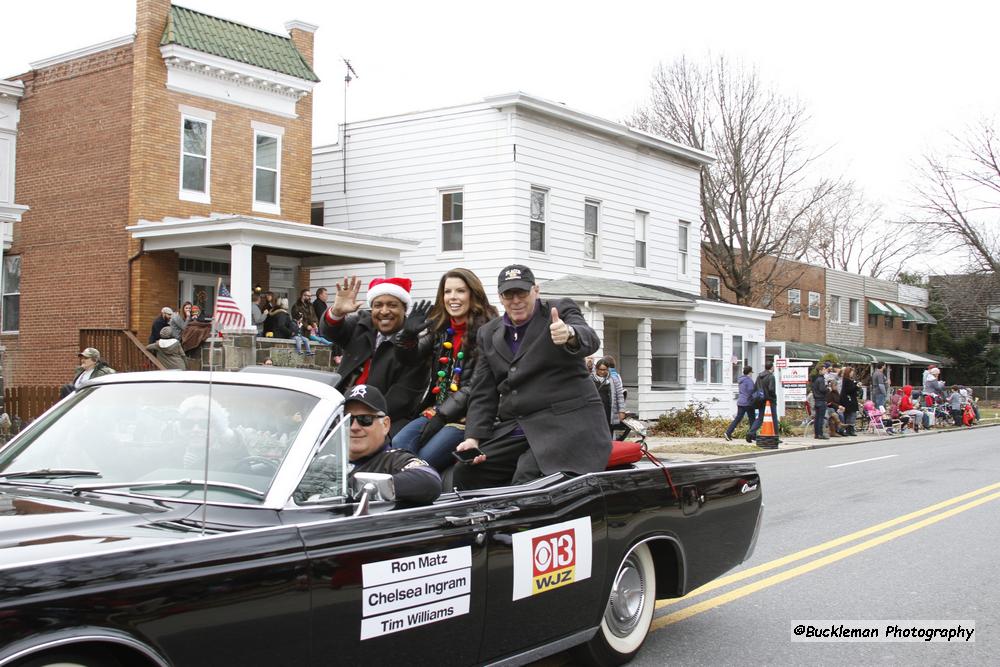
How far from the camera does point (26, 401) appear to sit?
1816 cm

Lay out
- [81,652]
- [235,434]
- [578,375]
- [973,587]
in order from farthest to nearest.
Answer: [973,587], [578,375], [235,434], [81,652]

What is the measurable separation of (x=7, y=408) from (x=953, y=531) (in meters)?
15.7

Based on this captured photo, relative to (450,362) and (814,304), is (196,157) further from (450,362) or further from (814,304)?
(814,304)

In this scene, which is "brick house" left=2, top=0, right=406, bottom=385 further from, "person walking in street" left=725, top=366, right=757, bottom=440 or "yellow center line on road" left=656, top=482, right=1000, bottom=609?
"yellow center line on road" left=656, top=482, right=1000, bottom=609

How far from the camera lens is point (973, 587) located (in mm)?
7305

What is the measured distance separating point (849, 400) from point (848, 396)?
0.43 feet

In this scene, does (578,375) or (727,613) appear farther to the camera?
(727,613)

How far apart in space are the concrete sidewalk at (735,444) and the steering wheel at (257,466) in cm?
1415

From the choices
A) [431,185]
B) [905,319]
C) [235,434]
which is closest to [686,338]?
[431,185]

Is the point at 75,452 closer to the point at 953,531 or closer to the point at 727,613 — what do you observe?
the point at 727,613

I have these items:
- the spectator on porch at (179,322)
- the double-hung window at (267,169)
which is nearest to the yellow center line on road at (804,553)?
the spectator on porch at (179,322)

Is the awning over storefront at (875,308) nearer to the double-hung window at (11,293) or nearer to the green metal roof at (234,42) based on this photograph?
the green metal roof at (234,42)

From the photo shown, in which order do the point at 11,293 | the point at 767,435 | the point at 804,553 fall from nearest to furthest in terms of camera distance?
the point at 804,553
the point at 767,435
the point at 11,293

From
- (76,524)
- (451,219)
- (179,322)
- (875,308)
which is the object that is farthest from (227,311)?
(875,308)
